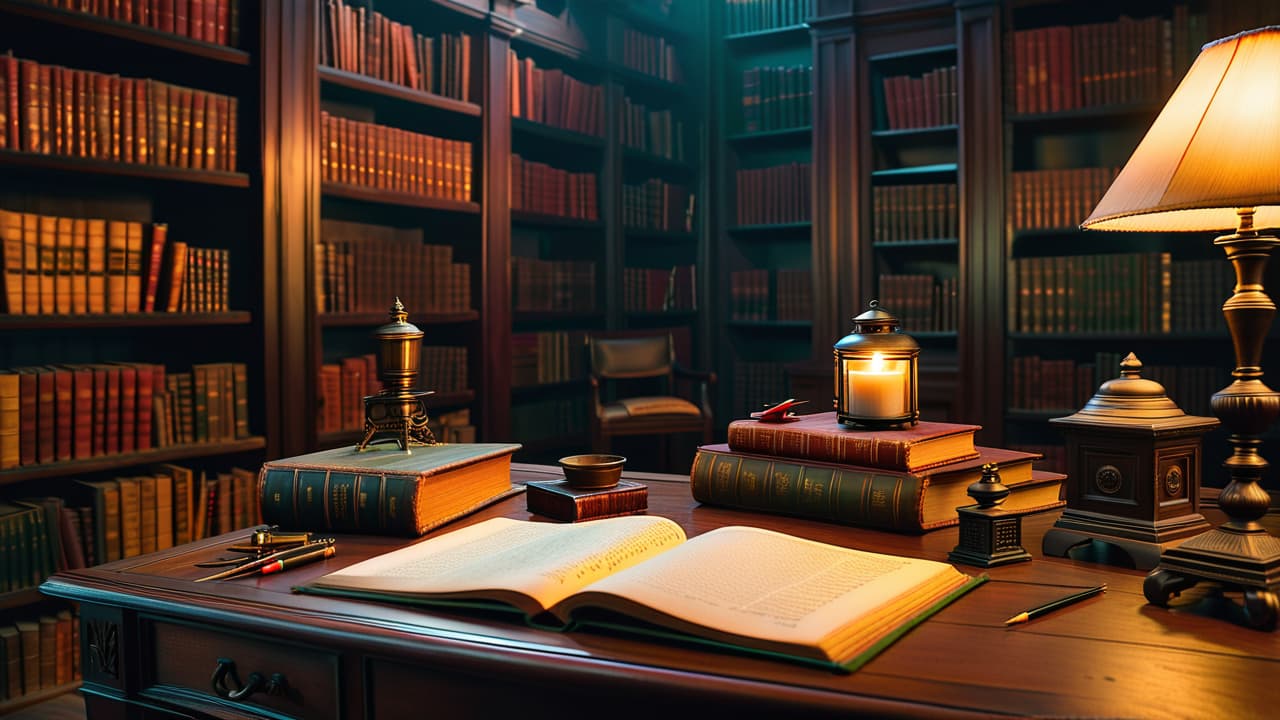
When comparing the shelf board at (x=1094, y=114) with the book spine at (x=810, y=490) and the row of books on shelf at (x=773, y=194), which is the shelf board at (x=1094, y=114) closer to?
the row of books on shelf at (x=773, y=194)

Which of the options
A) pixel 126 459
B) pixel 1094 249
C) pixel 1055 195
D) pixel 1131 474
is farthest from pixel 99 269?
pixel 1094 249

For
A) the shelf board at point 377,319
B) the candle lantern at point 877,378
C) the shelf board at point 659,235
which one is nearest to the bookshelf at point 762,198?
the shelf board at point 659,235

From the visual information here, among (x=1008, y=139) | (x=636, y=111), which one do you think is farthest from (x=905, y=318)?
(x=636, y=111)

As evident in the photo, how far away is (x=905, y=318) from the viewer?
4.92 m

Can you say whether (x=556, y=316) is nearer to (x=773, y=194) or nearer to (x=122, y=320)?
(x=773, y=194)

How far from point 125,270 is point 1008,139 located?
3.62 metres

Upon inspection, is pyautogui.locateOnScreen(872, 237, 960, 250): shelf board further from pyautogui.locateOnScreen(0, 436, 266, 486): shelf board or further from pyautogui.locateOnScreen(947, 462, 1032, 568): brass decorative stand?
pyautogui.locateOnScreen(947, 462, 1032, 568): brass decorative stand

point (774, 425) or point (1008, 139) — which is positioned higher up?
point (1008, 139)

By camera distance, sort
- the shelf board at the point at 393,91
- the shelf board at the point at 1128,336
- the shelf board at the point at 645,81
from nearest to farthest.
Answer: the shelf board at the point at 393,91
the shelf board at the point at 1128,336
the shelf board at the point at 645,81

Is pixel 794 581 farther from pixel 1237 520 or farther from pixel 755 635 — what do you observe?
pixel 1237 520

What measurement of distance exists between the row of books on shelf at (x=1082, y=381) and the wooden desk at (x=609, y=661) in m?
3.43

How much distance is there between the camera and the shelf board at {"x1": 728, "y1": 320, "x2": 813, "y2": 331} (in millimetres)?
5420

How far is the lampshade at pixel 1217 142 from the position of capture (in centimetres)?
96

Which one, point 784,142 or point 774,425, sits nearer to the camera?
point 774,425
